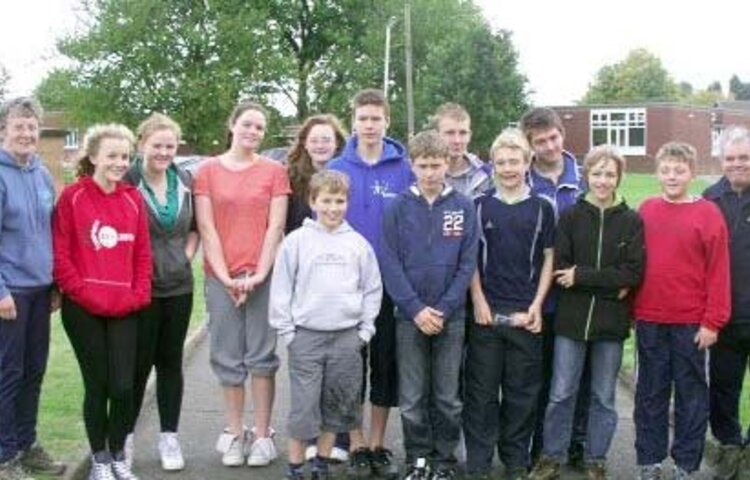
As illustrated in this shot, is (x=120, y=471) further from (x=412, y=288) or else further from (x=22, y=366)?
(x=412, y=288)

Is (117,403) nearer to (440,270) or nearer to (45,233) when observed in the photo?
(45,233)

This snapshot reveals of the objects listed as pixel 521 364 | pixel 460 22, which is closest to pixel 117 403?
pixel 521 364

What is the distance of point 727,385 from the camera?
6.12 meters

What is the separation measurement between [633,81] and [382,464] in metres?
84.0

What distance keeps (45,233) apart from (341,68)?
146 feet

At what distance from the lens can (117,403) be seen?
5.82m

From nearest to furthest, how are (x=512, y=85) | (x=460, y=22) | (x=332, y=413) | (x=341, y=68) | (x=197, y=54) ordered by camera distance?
(x=332, y=413) → (x=197, y=54) → (x=512, y=85) → (x=341, y=68) → (x=460, y=22)

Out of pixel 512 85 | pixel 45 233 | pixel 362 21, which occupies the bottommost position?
pixel 45 233

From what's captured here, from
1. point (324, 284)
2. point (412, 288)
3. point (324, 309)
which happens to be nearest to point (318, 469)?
point (324, 309)

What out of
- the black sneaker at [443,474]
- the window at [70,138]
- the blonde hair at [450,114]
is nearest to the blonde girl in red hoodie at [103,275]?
the black sneaker at [443,474]

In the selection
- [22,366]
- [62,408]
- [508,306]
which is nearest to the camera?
[22,366]

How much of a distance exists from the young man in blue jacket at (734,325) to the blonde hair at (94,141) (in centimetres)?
360

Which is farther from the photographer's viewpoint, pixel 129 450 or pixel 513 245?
pixel 129 450

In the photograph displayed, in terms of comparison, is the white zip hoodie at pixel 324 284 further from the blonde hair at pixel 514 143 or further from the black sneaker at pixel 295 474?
the blonde hair at pixel 514 143
